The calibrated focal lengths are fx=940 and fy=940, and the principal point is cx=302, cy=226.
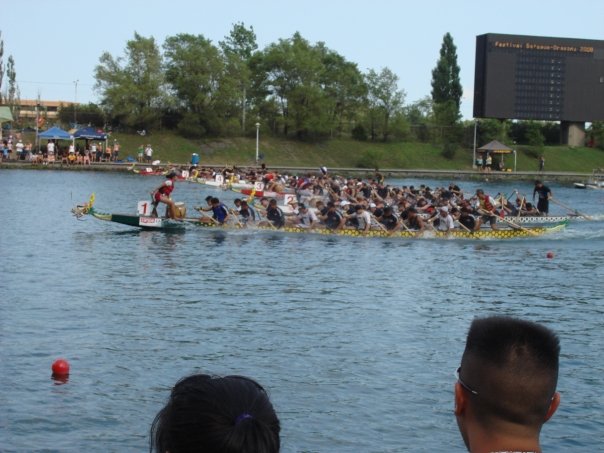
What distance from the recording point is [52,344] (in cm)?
1366

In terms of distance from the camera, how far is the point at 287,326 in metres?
15.6

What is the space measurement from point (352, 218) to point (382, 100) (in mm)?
61145

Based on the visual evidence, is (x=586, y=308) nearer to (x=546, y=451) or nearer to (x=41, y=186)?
(x=546, y=451)

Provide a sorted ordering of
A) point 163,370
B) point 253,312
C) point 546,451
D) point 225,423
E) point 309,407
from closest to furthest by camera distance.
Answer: point 225,423, point 546,451, point 309,407, point 163,370, point 253,312

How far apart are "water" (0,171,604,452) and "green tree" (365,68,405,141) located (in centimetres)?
5614

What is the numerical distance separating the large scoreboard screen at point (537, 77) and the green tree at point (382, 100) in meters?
18.9

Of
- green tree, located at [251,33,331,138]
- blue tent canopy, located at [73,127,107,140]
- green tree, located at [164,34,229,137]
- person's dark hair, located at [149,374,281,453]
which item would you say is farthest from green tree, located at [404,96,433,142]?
person's dark hair, located at [149,374,281,453]

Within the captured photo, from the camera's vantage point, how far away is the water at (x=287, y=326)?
34.6 ft

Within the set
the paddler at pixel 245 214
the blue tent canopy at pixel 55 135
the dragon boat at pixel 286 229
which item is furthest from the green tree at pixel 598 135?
the paddler at pixel 245 214

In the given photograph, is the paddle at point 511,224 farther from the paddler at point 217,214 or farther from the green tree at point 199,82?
the green tree at point 199,82

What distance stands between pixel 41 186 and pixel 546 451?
45.2 meters

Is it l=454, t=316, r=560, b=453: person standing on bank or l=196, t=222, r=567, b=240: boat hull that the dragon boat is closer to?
l=196, t=222, r=567, b=240: boat hull

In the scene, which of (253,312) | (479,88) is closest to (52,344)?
(253,312)

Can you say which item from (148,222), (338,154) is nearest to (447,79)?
(338,154)
